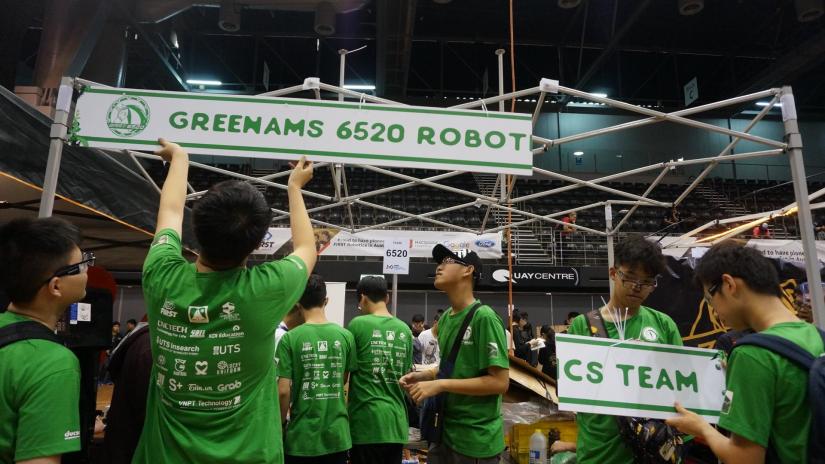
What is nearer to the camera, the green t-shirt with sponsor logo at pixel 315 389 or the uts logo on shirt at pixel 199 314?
the uts logo on shirt at pixel 199 314

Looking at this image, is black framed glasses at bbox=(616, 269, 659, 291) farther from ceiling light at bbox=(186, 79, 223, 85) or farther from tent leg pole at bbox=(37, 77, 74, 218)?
ceiling light at bbox=(186, 79, 223, 85)

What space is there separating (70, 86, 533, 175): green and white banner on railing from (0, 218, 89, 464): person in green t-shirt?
1.15 metres

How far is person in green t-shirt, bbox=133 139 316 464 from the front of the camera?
143cm

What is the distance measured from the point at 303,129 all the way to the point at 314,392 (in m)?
1.42

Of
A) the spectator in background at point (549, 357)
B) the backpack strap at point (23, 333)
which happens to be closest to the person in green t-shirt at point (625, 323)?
the backpack strap at point (23, 333)

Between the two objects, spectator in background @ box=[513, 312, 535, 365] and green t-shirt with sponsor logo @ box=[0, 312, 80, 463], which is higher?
green t-shirt with sponsor logo @ box=[0, 312, 80, 463]

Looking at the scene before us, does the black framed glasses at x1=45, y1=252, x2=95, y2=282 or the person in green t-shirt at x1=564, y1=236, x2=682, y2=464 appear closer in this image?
the black framed glasses at x1=45, y1=252, x2=95, y2=282

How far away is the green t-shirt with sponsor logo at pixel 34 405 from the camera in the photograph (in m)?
1.28

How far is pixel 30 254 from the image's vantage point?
1.49 m

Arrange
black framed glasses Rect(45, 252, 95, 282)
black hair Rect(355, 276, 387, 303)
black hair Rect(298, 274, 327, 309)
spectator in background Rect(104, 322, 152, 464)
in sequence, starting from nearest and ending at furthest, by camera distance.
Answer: black framed glasses Rect(45, 252, 95, 282) → spectator in background Rect(104, 322, 152, 464) → black hair Rect(298, 274, 327, 309) → black hair Rect(355, 276, 387, 303)

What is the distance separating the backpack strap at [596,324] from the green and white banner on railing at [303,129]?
0.78m

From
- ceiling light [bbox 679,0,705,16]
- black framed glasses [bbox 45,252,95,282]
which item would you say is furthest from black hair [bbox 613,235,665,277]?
ceiling light [bbox 679,0,705,16]

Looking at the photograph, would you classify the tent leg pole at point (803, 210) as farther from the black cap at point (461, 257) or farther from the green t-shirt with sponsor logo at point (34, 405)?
the green t-shirt with sponsor logo at point (34, 405)

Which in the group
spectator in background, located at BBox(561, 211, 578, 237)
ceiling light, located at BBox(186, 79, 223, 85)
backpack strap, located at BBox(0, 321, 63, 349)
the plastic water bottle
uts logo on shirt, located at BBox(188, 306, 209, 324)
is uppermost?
ceiling light, located at BBox(186, 79, 223, 85)
